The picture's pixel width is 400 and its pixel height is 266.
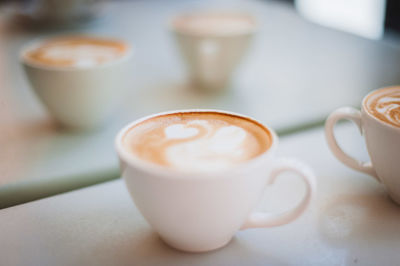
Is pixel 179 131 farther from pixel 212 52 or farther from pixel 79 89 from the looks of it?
pixel 212 52

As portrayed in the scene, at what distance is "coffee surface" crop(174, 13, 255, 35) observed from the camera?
2.90 feet

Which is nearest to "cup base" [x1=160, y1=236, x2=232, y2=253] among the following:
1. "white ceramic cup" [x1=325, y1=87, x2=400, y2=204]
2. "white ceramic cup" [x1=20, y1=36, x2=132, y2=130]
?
"white ceramic cup" [x1=325, y1=87, x2=400, y2=204]

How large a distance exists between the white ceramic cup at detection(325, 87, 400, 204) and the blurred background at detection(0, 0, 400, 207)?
0.54 feet

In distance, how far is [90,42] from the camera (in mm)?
771

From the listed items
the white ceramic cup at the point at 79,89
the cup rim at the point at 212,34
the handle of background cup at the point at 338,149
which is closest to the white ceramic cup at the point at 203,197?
the handle of background cup at the point at 338,149

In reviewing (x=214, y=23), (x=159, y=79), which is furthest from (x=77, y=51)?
(x=214, y=23)

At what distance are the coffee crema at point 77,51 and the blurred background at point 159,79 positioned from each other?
0.31 feet

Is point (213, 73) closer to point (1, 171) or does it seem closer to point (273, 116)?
point (273, 116)

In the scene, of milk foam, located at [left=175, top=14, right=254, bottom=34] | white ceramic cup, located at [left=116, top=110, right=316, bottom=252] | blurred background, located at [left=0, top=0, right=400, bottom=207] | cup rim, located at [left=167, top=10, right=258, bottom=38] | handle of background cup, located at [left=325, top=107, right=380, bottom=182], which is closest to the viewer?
white ceramic cup, located at [left=116, top=110, right=316, bottom=252]

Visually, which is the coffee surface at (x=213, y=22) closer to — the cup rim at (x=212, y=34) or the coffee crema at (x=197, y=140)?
the cup rim at (x=212, y=34)

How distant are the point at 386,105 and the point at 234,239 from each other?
207mm

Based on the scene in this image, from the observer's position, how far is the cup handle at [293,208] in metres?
0.36

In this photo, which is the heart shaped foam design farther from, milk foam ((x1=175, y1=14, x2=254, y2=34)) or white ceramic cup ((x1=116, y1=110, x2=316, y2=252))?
milk foam ((x1=175, y1=14, x2=254, y2=34))

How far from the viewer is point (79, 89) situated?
634 millimetres
